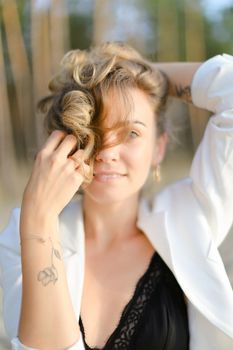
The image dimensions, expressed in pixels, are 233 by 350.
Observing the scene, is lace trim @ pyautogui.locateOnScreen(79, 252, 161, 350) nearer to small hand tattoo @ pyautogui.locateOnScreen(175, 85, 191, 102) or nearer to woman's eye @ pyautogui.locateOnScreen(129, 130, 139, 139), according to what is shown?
woman's eye @ pyautogui.locateOnScreen(129, 130, 139, 139)

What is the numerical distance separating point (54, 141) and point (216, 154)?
17.1 inches

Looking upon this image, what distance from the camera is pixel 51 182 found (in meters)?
1.24

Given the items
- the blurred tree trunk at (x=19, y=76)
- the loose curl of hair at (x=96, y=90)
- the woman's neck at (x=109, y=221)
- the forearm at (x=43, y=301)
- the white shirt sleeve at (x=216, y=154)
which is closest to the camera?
the forearm at (x=43, y=301)

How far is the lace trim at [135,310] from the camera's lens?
135cm

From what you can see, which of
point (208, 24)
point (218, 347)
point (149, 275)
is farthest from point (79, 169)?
point (208, 24)

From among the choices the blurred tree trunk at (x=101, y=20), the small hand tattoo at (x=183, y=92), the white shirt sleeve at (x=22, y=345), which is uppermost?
the blurred tree trunk at (x=101, y=20)

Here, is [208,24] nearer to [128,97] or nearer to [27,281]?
[128,97]

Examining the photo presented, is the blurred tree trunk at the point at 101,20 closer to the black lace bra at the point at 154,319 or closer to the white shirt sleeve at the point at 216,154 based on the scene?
the white shirt sleeve at the point at 216,154

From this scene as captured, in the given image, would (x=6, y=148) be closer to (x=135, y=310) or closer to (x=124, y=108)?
(x=124, y=108)

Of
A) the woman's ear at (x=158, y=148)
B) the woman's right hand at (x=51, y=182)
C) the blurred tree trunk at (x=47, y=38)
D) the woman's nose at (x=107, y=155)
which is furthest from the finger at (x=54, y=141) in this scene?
the blurred tree trunk at (x=47, y=38)

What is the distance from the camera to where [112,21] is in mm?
1990

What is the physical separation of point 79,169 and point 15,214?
344 millimetres

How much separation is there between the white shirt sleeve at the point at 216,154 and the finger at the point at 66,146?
1.24ft

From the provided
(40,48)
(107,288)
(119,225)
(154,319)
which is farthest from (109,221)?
(40,48)
